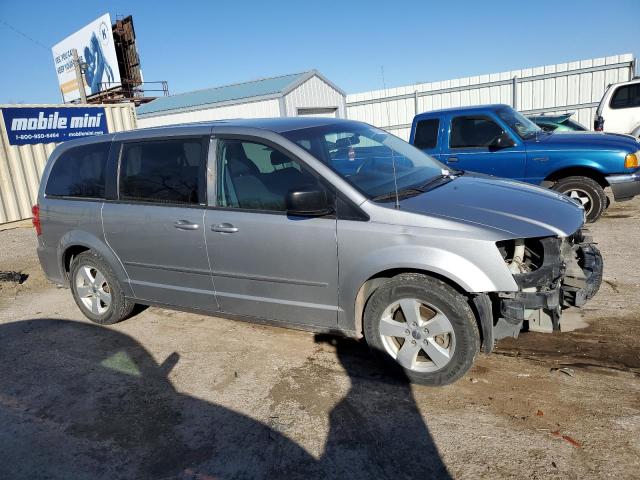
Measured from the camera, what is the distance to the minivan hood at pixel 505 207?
117 inches

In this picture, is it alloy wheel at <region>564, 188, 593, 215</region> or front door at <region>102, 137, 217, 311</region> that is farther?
alloy wheel at <region>564, 188, 593, 215</region>

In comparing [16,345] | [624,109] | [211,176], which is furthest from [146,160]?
[624,109]

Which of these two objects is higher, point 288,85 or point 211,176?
point 288,85

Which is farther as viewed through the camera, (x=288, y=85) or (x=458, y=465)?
(x=288, y=85)

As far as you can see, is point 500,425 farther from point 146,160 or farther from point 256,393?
point 146,160

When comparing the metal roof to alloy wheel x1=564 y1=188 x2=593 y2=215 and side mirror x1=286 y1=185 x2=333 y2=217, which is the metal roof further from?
side mirror x1=286 y1=185 x2=333 y2=217

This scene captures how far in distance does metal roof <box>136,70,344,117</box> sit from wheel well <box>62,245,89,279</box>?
1175cm

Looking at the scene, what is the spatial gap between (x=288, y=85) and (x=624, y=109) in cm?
988

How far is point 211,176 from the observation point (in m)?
3.75

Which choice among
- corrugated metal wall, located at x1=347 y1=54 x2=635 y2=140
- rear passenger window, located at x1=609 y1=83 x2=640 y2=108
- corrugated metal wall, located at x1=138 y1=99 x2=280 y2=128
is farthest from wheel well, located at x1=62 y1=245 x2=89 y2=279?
corrugated metal wall, located at x1=347 y1=54 x2=635 y2=140

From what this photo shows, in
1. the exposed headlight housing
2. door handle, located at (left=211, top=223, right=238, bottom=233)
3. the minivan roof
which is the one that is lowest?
the exposed headlight housing

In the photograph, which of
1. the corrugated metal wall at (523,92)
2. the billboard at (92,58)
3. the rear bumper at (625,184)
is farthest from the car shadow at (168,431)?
the billboard at (92,58)

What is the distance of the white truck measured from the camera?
Result: 1098cm

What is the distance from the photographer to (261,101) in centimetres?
1603
